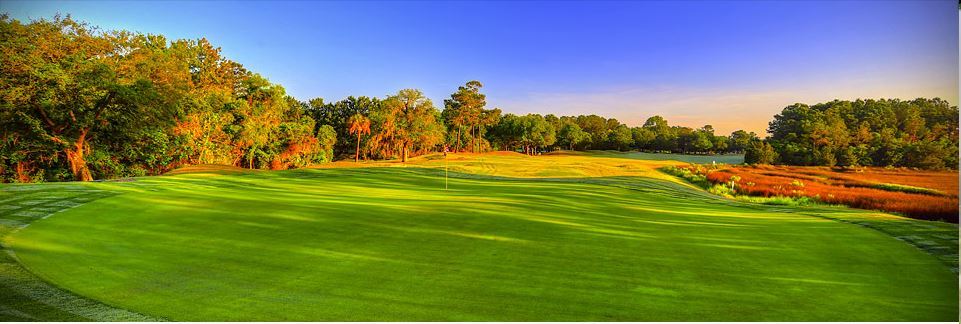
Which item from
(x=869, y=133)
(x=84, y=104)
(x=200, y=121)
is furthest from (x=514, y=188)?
(x=200, y=121)

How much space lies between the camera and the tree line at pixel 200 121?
15.7 meters

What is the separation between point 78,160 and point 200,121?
16380 millimetres

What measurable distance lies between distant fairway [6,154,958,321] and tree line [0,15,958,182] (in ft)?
17.9

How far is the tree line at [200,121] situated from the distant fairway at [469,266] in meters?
5.44

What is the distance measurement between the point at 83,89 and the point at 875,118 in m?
32.6

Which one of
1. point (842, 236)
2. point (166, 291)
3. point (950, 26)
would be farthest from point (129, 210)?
point (950, 26)

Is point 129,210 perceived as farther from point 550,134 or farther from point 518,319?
point 550,134

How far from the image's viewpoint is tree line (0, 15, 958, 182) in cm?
1571

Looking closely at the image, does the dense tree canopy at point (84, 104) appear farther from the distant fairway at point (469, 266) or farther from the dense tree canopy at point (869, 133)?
the dense tree canopy at point (869, 133)

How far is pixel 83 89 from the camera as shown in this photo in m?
21.1

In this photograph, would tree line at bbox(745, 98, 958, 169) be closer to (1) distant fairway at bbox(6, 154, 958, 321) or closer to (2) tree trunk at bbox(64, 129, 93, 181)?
(1) distant fairway at bbox(6, 154, 958, 321)

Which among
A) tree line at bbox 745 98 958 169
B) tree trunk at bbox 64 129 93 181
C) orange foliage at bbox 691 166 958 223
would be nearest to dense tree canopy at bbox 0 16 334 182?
tree trunk at bbox 64 129 93 181

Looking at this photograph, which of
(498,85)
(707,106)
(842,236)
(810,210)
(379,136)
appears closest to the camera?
(842,236)

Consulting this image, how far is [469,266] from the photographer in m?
5.72
